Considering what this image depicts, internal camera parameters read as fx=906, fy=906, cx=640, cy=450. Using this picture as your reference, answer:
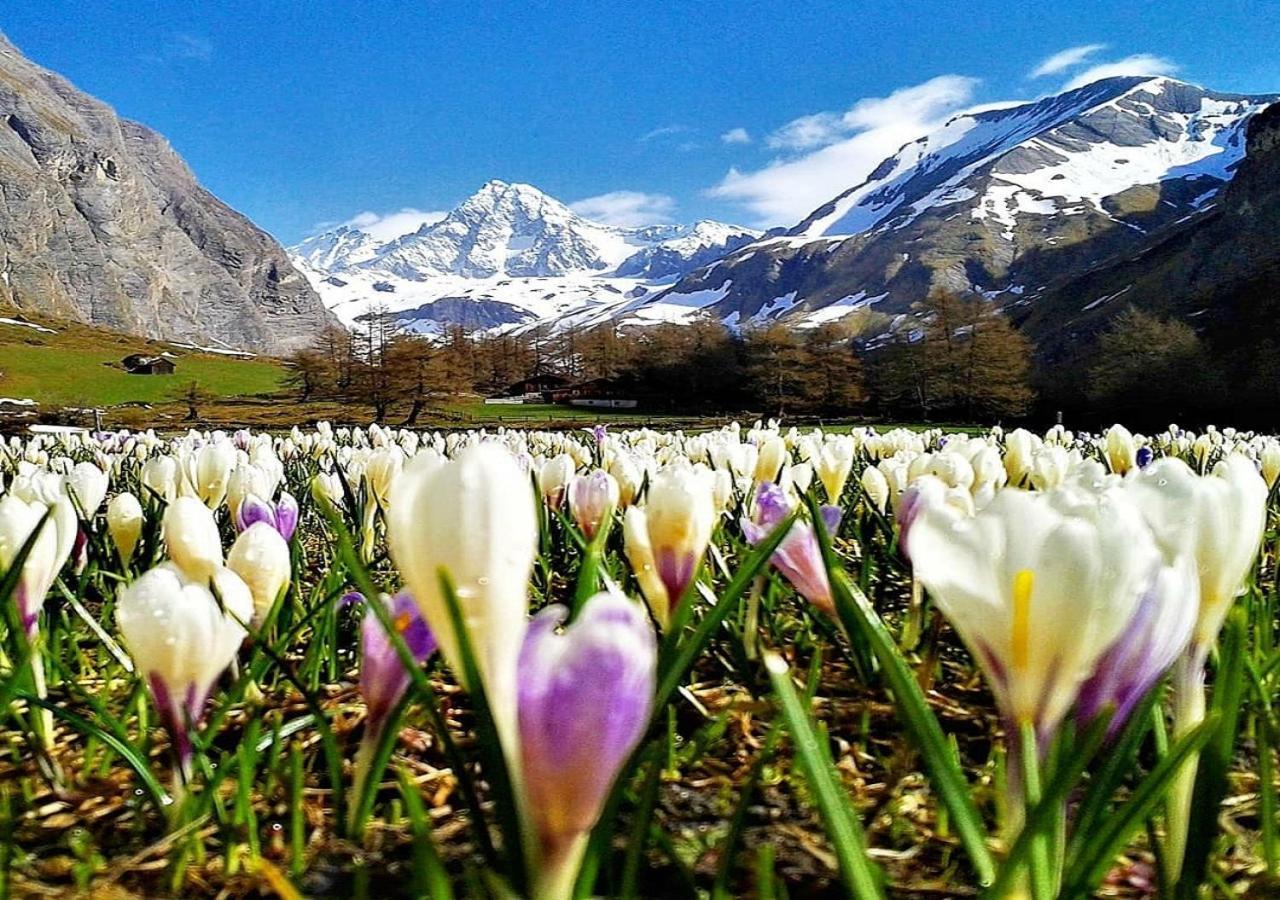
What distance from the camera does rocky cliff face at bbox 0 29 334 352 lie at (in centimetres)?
12369

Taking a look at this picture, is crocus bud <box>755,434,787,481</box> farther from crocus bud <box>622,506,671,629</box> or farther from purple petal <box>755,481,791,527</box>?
crocus bud <box>622,506,671,629</box>

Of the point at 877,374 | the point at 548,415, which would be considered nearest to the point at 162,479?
the point at 548,415

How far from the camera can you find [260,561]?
144cm

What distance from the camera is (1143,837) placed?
44.6 inches

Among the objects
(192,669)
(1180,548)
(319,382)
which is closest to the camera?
(1180,548)

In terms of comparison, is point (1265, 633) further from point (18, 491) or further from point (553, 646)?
point (18, 491)

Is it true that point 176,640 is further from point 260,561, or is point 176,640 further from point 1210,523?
point 1210,523

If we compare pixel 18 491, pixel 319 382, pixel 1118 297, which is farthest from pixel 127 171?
pixel 18 491

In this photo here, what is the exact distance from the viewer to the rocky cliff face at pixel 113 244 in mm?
123688

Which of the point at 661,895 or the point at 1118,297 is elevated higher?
the point at 1118,297

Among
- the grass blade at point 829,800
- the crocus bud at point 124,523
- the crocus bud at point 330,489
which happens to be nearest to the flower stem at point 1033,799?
the grass blade at point 829,800

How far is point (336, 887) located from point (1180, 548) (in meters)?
0.96

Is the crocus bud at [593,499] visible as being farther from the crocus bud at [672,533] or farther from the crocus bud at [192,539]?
the crocus bud at [192,539]

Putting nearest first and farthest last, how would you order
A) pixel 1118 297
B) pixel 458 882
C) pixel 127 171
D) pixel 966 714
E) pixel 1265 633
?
1. pixel 458 882
2. pixel 966 714
3. pixel 1265 633
4. pixel 1118 297
5. pixel 127 171
